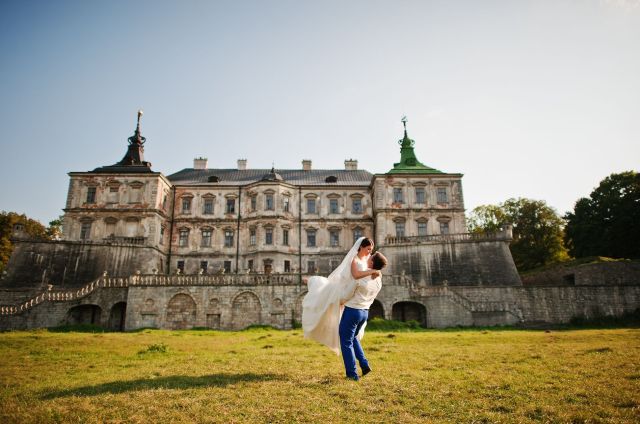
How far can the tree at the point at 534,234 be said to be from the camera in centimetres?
4378

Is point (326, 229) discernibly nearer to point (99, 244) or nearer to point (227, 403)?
point (99, 244)

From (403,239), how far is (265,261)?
13704 millimetres

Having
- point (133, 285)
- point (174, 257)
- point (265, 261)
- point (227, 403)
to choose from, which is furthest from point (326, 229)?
point (227, 403)

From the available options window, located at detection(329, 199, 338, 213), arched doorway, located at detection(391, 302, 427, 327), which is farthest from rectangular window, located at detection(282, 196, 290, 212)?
arched doorway, located at detection(391, 302, 427, 327)

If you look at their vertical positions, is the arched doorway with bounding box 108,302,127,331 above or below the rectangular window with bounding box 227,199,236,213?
below

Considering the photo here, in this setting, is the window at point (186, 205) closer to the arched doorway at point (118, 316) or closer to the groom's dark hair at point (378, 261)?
the arched doorway at point (118, 316)

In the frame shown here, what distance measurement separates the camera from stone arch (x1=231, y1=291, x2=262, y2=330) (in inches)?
1105

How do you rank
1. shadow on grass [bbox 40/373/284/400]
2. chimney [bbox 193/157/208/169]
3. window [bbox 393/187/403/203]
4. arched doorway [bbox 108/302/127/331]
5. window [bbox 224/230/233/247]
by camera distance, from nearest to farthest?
shadow on grass [bbox 40/373/284/400] → arched doorway [bbox 108/302/127/331] → window [bbox 393/187/403/203] → window [bbox 224/230/233/247] → chimney [bbox 193/157/208/169]

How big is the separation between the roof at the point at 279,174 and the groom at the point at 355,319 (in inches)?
1425

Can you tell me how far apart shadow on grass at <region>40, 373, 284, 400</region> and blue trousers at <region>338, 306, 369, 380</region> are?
1.36 metres

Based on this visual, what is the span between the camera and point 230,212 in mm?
42406

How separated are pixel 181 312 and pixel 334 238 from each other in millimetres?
18525

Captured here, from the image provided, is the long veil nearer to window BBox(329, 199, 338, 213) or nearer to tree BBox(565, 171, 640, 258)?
window BBox(329, 199, 338, 213)

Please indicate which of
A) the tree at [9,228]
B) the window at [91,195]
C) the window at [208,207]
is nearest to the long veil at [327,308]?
the window at [208,207]
